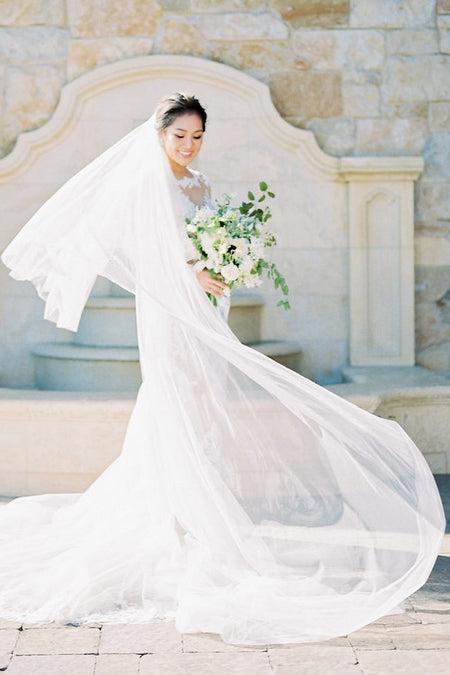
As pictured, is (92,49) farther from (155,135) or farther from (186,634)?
(186,634)

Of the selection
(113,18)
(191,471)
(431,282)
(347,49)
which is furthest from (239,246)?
(113,18)

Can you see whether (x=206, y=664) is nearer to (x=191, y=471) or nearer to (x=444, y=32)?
(x=191, y=471)

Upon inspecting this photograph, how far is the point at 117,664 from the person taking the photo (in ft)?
9.82

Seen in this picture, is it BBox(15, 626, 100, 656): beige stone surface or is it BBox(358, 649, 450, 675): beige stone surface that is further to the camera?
BBox(15, 626, 100, 656): beige stone surface

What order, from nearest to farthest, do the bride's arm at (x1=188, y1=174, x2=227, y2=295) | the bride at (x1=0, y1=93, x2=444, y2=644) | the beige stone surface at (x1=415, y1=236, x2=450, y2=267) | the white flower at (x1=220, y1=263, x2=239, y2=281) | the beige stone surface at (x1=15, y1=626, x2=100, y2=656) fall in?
the beige stone surface at (x1=15, y1=626, x2=100, y2=656) → the bride at (x1=0, y1=93, x2=444, y2=644) → the white flower at (x1=220, y1=263, x2=239, y2=281) → the bride's arm at (x1=188, y1=174, x2=227, y2=295) → the beige stone surface at (x1=415, y1=236, x2=450, y2=267)

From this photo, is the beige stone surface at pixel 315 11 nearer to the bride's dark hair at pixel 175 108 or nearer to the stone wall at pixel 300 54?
the stone wall at pixel 300 54

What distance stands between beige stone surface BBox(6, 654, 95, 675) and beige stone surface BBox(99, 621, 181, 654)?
0.29 feet

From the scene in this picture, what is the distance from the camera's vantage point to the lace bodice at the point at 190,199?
387 cm

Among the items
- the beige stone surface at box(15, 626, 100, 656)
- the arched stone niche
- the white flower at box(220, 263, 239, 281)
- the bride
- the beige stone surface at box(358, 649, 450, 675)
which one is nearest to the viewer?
the beige stone surface at box(358, 649, 450, 675)

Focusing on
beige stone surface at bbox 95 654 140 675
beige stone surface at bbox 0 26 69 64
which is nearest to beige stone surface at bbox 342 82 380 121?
beige stone surface at bbox 0 26 69 64

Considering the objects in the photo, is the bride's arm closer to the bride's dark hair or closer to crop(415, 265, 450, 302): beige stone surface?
the bride's dark hair

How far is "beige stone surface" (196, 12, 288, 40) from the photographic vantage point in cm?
676

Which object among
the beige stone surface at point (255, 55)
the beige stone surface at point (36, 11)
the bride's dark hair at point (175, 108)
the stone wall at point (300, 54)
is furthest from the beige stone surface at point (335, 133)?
the bride's dark hair at point (175, 108)

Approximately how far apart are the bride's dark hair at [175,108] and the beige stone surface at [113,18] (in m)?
3.13
